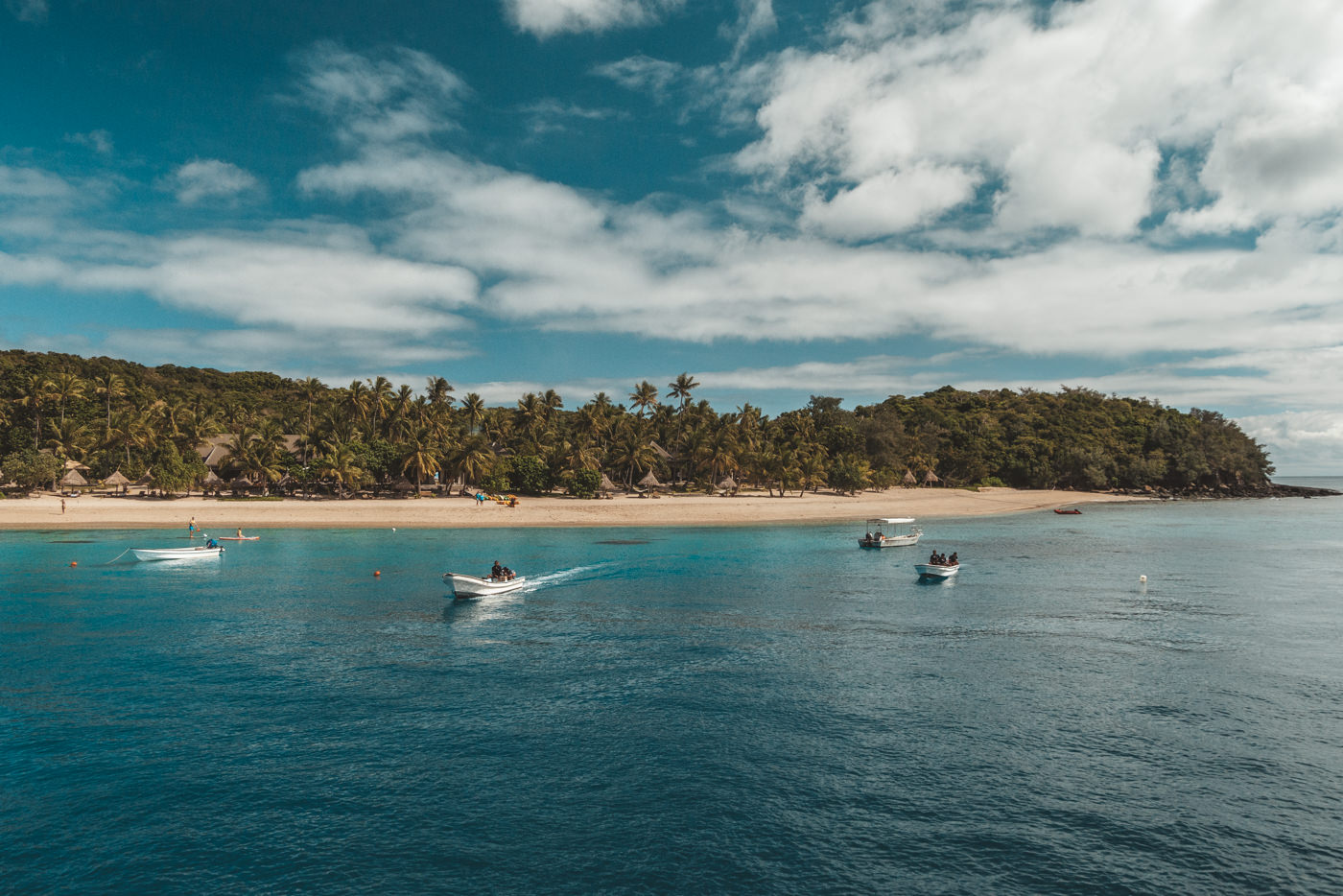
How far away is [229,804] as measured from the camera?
18188 mm

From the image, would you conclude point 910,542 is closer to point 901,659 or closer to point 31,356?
point 901,659

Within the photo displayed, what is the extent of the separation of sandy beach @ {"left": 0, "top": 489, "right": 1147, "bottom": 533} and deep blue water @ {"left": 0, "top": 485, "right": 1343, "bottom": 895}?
45.3 m

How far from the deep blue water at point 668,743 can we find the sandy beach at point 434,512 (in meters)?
45.3

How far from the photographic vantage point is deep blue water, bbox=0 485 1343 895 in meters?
15.9

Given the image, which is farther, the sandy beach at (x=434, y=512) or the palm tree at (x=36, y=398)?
the palm tree at (x=36, y=398)

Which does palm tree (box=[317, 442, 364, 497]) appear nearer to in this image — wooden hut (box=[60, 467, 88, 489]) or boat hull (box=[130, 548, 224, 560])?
wooden hut (box=[60, 467, 88, 489])

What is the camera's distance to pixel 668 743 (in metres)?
22.2

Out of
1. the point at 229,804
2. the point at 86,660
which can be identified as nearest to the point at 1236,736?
the point at 229,804

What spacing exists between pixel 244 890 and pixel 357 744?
7.10 metres

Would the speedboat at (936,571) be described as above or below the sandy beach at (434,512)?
below

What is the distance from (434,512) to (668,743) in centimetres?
8301

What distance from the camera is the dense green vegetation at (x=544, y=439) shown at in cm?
10719

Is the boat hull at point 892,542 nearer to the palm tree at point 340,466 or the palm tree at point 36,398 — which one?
the palm tree at point 340,466

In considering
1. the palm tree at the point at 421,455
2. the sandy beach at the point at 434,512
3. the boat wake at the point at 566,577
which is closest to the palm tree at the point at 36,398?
the sandy beach at the point at 434,512
